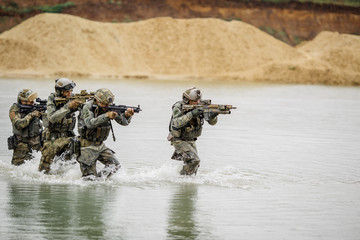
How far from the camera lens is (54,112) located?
11.8m

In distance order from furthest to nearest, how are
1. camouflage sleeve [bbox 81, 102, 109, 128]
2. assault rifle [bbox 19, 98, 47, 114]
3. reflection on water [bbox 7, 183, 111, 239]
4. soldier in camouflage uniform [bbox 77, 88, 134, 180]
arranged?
assault rifle [bbox 19, 98, 47, 114] < soldier in camouflage uniform [bbox 77, 88, 134, 180] < camouflage sleeve [bbox 81, 102, 109, 128] < reflection on water [bbox 7, 183, 111, 239]

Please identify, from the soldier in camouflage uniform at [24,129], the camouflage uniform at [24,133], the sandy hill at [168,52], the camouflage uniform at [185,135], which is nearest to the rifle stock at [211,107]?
the camouflage uniform at [185,135]

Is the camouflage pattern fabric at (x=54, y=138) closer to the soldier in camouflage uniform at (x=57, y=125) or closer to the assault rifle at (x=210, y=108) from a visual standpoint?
the soldier in camouflage uniform at (x=57, y=125)

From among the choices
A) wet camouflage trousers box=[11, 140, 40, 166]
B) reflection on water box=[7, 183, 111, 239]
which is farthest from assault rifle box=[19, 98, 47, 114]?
reflection on water box=[7, 183, 111, 239]

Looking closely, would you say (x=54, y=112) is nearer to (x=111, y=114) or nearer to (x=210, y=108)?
(x=111, y=114)

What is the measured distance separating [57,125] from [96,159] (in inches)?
44.9

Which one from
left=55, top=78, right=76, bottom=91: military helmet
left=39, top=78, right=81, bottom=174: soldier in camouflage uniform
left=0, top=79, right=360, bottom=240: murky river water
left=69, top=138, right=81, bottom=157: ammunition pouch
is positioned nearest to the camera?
left=0, top=79, right=360, bottom=240: murky river water

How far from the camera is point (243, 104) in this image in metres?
33.6

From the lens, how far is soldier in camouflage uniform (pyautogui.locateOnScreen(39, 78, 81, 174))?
38.6 feet

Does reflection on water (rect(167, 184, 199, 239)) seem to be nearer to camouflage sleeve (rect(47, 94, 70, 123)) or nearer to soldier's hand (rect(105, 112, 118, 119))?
soldier's hand (rect(105, 112, 118, 119))

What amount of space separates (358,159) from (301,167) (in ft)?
6.61

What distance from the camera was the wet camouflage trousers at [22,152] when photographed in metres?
13.0

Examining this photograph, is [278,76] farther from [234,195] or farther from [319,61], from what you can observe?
[234,195]

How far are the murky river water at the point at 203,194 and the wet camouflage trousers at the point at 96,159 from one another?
0.22 meters
